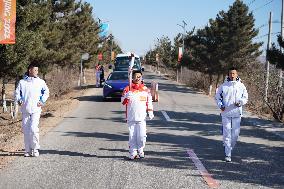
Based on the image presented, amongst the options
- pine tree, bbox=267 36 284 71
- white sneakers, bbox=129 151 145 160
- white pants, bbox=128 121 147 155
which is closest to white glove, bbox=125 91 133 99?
white pants, bbox=128 121 147 155

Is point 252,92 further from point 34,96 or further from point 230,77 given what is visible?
point 34,96

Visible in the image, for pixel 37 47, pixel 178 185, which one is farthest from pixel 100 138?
pixel 37 47

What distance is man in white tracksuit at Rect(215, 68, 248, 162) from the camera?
373 inches

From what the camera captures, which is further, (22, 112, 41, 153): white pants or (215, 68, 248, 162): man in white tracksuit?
(215, 68, 248, 162): man in white tracksuit

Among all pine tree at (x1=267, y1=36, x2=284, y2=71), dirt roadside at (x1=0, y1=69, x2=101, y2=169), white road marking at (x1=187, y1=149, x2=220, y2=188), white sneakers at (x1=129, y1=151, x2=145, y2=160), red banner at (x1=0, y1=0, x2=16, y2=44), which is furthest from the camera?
pine tree at (x1=267, y1=36, x2=284, y2=71)

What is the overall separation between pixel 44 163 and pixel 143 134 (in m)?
1.95

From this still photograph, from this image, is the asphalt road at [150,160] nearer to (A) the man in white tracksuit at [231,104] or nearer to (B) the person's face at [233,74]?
(A) the man in white tracksuit at [231,104]

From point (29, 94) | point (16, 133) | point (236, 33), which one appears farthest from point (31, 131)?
point (236, 33)

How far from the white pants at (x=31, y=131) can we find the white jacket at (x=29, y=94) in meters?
0.12

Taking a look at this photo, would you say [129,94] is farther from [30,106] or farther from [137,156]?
[30,106]

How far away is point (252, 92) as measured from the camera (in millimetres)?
25922

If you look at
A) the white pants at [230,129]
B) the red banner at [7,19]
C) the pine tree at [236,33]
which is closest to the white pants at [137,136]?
the white pants at [230,129]

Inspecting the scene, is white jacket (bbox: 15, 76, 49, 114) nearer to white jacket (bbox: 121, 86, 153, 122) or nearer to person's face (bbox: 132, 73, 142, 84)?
white jacket (bbox: 121, 86, 153, 122)

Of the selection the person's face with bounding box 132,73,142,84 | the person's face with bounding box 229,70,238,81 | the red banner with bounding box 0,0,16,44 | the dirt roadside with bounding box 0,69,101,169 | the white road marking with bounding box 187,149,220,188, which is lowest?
the dirt roadside with bounding box 0,69,101,169
